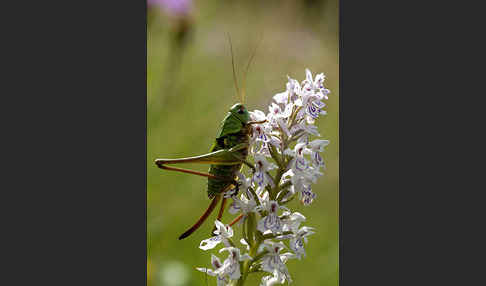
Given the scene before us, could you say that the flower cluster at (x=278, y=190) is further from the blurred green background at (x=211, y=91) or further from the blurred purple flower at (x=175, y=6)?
the blurred purple flower at (x=175, y=6)

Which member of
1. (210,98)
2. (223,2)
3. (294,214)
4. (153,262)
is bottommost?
(153,262)

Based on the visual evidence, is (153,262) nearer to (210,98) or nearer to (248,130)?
(248,130)

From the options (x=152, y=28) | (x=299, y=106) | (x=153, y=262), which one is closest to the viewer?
(x=299, y=106)

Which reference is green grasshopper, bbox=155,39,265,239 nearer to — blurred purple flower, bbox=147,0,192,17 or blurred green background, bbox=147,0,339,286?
blurred green background, bbox=147,0,339,286

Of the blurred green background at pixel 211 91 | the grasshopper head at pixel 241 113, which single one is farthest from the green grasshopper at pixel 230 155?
the blurred green background at pixel 211 91

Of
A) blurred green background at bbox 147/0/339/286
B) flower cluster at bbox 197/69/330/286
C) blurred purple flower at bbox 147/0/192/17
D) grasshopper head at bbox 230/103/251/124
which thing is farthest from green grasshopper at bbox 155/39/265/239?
blurred purple flower at bbox 147/0/192/17

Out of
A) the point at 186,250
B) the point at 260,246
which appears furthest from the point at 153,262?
the point at 260,246
